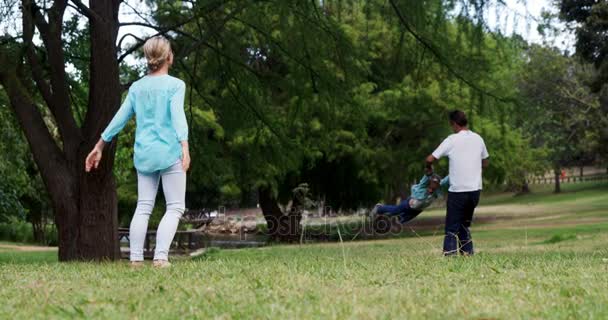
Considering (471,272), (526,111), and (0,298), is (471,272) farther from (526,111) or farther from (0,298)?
(526,111)

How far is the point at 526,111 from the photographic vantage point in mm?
12320

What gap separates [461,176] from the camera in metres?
9.89

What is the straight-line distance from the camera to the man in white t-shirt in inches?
388

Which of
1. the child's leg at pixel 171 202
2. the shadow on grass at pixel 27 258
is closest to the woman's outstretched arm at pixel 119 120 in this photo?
the child's leg at pixel 171 202

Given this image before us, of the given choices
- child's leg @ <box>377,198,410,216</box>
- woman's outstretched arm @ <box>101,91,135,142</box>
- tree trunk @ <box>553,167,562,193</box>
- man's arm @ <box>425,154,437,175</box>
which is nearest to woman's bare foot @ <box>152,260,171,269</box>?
woman's outstretched arm @ <box>101,91,135,142</box>

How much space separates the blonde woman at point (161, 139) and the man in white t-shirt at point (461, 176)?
3.60 m

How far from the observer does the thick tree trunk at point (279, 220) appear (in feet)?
116

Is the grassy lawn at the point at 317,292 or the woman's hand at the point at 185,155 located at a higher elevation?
the woman's hand at the point at 185,155

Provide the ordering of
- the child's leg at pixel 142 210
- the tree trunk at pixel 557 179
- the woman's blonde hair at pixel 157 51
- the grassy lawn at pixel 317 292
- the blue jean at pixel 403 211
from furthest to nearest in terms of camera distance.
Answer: the tree trunk at pixel 557 179
the blue jean at pixel 403 211
the child's leg at pixel 142 210
the woman's blonde hair at pixel 157 51
the grassy lawn at pixel 317 292

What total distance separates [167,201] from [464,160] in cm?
392

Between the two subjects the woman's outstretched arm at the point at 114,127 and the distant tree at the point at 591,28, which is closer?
the woman's outstretched arm at the point at 114,127

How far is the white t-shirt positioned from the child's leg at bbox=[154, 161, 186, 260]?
364cm

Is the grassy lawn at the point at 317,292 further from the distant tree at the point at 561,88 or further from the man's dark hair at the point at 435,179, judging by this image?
the distant tree at the point at 561,88

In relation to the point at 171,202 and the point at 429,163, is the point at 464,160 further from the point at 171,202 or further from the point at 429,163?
the point at 171,202
